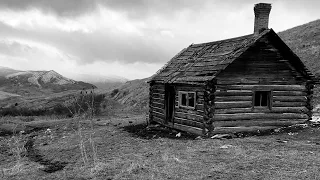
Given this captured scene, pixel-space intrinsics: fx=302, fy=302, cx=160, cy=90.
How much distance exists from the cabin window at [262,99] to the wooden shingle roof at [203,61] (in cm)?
259

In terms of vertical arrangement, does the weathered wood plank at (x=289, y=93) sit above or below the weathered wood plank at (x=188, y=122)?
above

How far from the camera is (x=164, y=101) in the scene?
18.1m

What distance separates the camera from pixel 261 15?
52.0 ft

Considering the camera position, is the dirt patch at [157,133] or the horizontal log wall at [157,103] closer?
the dirt patch at [157,133]

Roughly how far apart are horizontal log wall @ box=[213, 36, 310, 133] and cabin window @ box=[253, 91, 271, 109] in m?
0.22

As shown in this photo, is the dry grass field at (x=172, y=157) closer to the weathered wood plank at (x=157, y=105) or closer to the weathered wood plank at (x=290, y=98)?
the weathered wood plank at (x=290, y=98)

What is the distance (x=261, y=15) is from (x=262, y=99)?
442 cm

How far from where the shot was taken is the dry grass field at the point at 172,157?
885 centimetres

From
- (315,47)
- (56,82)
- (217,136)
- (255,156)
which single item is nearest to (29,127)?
(217,136)

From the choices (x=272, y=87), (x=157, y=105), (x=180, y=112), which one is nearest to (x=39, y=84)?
(x=157, y=105)

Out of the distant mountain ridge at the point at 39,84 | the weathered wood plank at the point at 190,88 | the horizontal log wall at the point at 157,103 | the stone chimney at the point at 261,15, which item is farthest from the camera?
the distant mountain ridge at the point at 39,84

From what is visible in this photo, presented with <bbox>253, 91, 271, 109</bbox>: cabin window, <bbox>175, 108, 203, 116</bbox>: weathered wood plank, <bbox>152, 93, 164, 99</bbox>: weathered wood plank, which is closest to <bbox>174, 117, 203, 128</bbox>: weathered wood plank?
<bbox>175, 108, 203, 116</bbox>: weathered wood plank

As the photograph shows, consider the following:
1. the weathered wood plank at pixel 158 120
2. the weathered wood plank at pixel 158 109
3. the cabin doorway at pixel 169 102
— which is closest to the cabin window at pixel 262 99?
the cabin doorway at pixel 169 102

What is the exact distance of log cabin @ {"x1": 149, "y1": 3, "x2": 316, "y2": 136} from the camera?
587 inches
